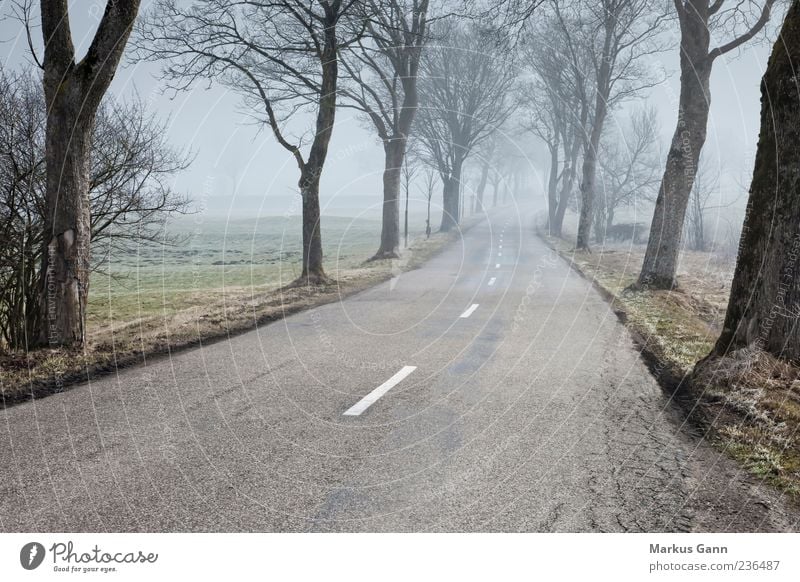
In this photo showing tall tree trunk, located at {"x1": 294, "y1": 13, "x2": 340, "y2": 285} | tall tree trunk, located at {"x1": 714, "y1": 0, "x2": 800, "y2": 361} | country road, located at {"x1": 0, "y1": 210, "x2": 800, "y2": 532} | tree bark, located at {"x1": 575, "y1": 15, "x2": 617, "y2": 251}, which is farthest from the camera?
tree bark, located at {"x1": 575, "y1": 15, "x2": 617, "y2": 251}

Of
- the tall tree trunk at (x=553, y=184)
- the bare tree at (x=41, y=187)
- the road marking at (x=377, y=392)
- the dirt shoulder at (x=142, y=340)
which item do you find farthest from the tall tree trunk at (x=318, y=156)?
the tall tree trunk at (x=553, y=184)

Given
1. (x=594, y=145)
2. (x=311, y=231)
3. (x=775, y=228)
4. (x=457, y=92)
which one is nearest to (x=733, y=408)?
(x=775, y=228)

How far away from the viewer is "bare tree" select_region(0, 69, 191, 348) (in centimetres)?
968

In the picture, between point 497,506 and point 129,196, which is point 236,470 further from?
point 129,196

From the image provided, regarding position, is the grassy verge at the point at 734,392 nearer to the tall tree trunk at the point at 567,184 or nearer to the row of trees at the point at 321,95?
the row of trees at the point at 321,95

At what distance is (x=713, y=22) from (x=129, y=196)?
48.5 ft

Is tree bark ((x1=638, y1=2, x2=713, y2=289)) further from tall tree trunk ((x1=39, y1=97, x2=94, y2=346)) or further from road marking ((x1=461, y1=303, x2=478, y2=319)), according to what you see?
tall tree trunk ((x1=39, y1=97, x2=94, y2=346))

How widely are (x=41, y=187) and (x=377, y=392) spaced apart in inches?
277

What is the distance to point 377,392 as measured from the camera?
660cm
